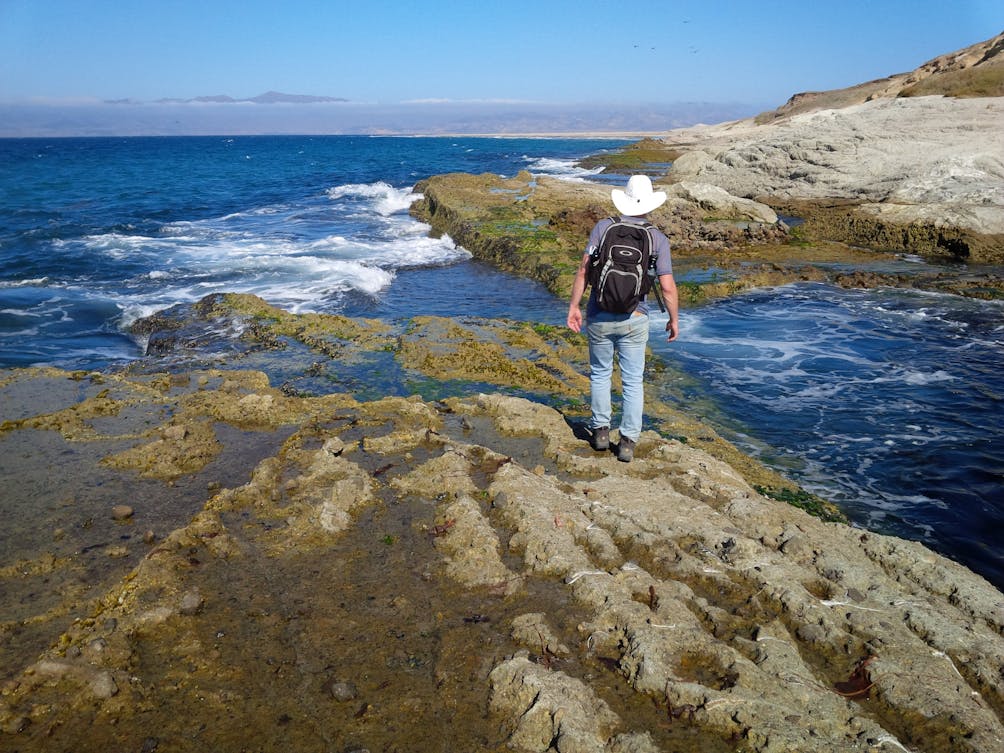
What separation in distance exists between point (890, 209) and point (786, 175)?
7544 mm

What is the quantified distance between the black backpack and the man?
6 centimetres

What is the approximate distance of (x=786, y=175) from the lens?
86.5 ft

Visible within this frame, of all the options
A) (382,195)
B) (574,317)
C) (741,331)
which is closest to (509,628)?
(574,317)

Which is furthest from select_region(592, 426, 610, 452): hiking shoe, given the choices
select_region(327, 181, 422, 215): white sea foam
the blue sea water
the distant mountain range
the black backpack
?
the distant mountain range

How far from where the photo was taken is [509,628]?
3.38 m

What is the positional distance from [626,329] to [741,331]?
6929 millimetres

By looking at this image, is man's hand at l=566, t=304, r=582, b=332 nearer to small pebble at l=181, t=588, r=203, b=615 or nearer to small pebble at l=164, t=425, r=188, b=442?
small pebble at l=181, t=588, r=203, b=615

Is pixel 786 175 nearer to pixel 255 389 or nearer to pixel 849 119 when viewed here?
pixel 849 119

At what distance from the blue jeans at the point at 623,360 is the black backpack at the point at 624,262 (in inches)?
10.8

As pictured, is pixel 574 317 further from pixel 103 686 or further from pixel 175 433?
pixel 103 686

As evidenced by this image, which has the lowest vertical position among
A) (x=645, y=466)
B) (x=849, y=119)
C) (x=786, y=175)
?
(x=645, y=466)

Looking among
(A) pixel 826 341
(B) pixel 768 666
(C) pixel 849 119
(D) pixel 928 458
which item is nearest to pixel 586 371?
(D) pixel 928 458

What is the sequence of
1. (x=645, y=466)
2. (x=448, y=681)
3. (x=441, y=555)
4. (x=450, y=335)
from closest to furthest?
(x=448, y=681), (x=441, y=555), (x=645, y=466), (x=450, y=335)

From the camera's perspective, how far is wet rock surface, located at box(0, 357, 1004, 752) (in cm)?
277
